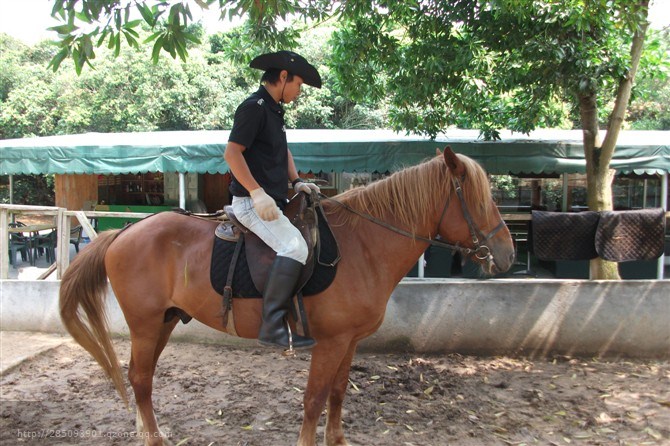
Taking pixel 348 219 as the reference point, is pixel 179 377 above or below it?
below

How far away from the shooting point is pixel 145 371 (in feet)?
11.5

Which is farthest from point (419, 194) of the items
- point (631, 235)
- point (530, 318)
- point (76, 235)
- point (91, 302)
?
point (76, 235)

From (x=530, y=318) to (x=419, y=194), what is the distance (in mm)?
3079

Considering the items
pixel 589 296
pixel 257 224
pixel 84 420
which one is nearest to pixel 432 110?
pixel 589 296

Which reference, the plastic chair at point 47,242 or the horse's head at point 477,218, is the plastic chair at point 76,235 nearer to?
the plastic chair at point 47,242

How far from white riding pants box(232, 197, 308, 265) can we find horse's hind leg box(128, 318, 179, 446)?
101 centimetres

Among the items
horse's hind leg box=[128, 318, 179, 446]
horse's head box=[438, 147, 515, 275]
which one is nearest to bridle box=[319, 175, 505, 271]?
horse's head box=[438, 147, 515, 275]

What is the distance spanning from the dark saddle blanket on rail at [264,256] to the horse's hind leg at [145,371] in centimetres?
64

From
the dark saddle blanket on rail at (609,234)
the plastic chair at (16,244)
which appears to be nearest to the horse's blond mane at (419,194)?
the dark saddle blanket on rail at (609,234)

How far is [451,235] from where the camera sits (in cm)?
328

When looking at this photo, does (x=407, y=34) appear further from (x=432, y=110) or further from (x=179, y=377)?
(x=179, y=377)

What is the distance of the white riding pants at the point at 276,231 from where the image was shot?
3.01 m

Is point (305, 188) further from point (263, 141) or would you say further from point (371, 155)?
point (371, 155)

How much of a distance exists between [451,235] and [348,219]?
679mm
